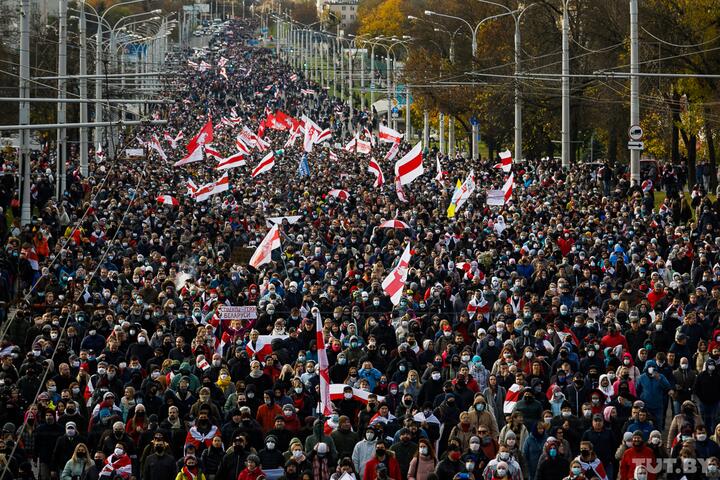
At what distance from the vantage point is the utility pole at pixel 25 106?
3541 centimetres

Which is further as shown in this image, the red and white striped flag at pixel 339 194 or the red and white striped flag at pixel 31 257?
the red and white striped flag at pixel 339 194

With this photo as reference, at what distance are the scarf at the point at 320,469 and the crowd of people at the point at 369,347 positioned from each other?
0.01 m

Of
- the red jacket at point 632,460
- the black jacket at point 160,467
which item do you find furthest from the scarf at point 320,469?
the red jacket at point 632,460

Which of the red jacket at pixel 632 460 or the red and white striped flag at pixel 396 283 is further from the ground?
the red and white striped flag at pixel 396 283

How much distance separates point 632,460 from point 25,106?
23255mm

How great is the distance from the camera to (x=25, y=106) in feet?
118

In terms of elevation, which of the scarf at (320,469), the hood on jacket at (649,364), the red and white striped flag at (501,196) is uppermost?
the red and white striped flag at (501,196)

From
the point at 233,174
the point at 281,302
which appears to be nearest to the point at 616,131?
the point at 233,174

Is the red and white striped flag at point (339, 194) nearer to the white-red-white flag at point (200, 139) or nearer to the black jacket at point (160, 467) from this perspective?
the white-red-white flag at point (200, 139)

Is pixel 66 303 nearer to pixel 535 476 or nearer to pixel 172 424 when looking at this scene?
pixel 172 424

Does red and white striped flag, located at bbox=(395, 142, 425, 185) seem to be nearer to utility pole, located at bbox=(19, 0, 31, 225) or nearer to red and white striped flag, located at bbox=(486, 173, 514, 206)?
red and white striped flag, located at bbox=(486, 173, 514, 206)

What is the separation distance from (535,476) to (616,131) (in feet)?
149

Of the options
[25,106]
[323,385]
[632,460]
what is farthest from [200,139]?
[632,460]

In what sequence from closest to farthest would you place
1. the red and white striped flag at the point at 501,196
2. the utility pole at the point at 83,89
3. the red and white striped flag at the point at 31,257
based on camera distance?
the red and white striped flag at the point at 31,257, the red and white striped flag at the point at 501,196, the utility pole at the point at 83,89
